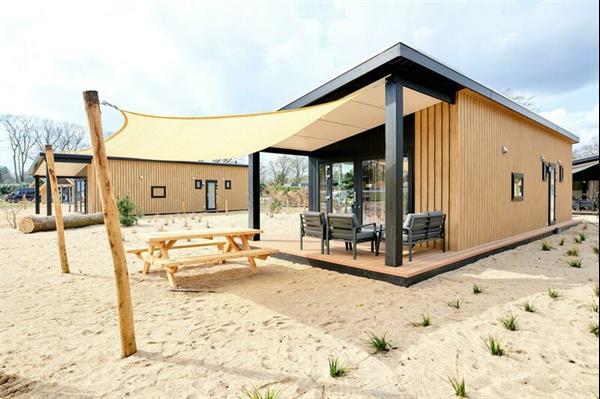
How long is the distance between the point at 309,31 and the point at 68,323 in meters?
6.80

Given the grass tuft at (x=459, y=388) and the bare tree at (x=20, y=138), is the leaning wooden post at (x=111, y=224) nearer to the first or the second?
the grass tuft at (x=459, y=388)

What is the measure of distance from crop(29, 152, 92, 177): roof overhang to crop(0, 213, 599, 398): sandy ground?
31.6 feet

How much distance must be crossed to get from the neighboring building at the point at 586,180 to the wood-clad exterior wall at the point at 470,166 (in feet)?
25.3

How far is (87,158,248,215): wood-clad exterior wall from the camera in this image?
14.6 meters

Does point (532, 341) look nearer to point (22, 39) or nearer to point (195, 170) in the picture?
point (22, 39)

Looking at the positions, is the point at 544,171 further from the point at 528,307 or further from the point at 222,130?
the point at 222,130

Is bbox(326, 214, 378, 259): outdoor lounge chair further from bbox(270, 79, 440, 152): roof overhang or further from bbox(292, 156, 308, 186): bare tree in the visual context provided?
bbox(292, 156, 308, 186): bare tree

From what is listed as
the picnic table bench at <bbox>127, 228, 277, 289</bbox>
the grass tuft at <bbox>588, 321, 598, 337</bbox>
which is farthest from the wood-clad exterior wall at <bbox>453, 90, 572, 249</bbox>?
the picnic table bench at <bbox>127, 228, 277, 289</bbox>

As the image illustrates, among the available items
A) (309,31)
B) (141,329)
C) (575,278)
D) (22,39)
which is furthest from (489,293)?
(309,31)

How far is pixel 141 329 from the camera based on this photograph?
2846mm

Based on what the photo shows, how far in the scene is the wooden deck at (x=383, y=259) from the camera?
13.6 ft

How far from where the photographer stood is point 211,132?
14.1 feet

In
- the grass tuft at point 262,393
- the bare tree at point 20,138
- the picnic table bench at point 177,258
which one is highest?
the bare tree at point 20,138

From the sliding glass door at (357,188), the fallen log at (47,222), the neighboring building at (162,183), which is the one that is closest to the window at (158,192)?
the neighboring building at (162,183)
